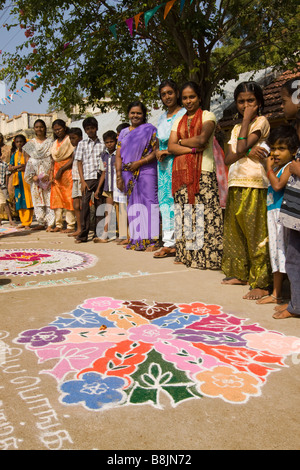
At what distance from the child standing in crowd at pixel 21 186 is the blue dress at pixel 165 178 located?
4602 millimetres

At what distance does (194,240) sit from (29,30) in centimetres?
747

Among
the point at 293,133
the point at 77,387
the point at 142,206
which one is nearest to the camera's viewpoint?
the point at 77,387

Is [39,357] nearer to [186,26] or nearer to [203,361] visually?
[203,361]

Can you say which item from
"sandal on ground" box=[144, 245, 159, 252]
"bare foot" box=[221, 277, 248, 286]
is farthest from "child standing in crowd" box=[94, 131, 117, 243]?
"bare foot" box=[221, 277, 248, 286]

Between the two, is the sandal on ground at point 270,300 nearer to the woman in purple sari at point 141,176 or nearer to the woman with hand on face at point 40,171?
the woman in purple sari at point 141,176

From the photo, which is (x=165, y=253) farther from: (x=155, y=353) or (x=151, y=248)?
(x=155, y=353)

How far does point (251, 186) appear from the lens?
3.79 metres

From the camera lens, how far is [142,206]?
6.21m

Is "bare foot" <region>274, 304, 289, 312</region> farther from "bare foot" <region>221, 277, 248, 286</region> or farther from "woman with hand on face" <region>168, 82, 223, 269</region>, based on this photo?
"woman with hand on face" <region>168, 82, 223, 269</region>

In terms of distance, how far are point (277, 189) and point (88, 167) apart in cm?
437

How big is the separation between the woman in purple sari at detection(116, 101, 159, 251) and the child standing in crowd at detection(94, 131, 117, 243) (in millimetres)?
632

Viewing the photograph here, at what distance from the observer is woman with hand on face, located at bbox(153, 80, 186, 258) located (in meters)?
5.28

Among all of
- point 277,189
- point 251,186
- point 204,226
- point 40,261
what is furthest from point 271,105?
point 277,189

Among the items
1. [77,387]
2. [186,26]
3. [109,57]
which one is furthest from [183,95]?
[109,57]
